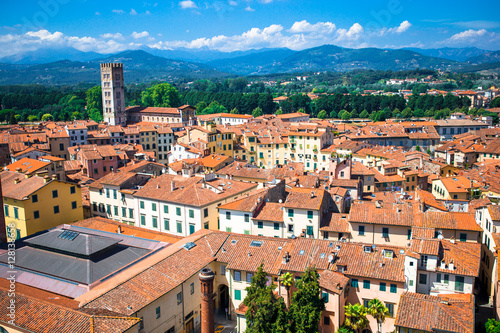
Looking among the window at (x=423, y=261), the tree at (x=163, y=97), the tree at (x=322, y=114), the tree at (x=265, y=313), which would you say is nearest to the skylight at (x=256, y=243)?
the tree at (x=265, y=313)

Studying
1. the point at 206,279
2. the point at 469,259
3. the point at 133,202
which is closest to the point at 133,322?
the point at 206,279

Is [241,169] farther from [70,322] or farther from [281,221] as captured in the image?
[70,322]

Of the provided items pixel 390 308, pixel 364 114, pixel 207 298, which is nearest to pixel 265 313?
pixel 207 298

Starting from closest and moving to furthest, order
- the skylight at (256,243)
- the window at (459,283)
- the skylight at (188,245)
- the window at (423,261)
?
the window at (459,283) < the window at (423,261) < the skylight at (188,245) < the skylight at (256,243)

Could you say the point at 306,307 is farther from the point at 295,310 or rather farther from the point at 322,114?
the point at 322,114

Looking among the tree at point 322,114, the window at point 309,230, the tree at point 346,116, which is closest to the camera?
the window at point 309,230

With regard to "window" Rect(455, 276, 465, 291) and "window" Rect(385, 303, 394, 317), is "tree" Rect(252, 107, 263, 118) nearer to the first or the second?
"window" Rect(455, 276, 465, 291)

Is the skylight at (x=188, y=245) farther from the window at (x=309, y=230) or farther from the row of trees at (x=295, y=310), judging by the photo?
the window at (x=309, y=230)
